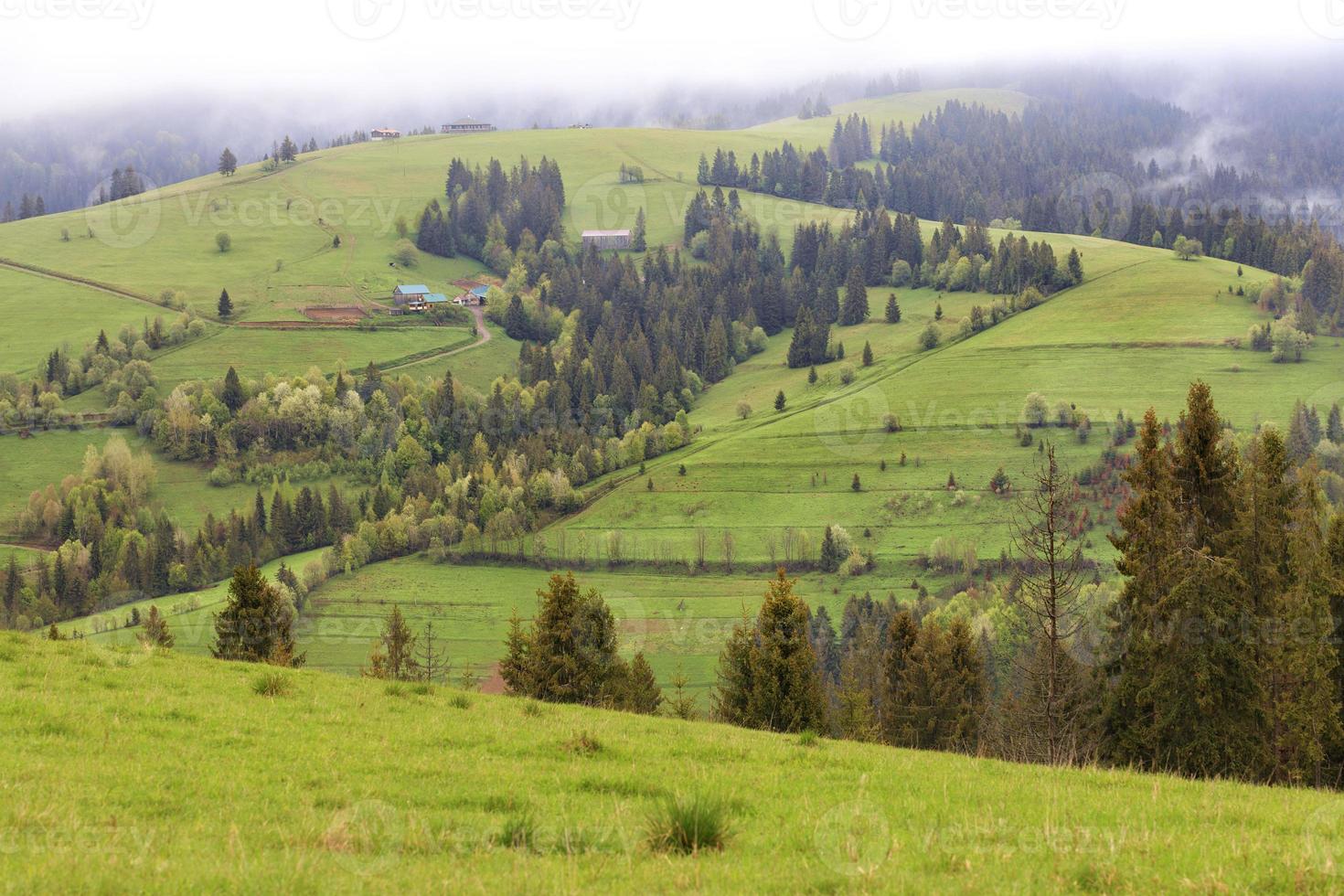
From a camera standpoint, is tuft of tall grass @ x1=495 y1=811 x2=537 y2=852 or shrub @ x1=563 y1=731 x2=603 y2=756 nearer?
tuft of tall grass @ x1=495 y1=811 x2=537 y2=852

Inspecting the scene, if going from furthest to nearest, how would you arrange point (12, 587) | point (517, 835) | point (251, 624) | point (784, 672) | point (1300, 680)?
point (12, 587)
point (251, 624)
point (784, 672)
point (1300, 680)
point (517, 835)

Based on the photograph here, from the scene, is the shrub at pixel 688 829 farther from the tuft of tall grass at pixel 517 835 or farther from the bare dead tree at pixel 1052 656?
the bare dead tree at pixel 1052 656

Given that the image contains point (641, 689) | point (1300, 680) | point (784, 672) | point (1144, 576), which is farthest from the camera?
point (641, 689)

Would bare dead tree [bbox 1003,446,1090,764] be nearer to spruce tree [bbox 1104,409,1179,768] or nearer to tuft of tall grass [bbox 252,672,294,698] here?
spruce tree [bbox 1104,409,1179,768]

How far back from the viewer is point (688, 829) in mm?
12812

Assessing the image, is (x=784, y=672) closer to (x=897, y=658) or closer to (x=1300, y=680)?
(x=897, y=658)

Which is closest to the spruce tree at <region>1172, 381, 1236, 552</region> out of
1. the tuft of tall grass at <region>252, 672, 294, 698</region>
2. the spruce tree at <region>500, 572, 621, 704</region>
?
the spruce tree at <region>500, 572, 621, 704</region>

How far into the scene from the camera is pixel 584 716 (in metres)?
25.2

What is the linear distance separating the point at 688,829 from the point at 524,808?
3186mm

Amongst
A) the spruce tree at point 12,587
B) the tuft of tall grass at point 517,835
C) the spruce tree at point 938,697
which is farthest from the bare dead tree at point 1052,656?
the spruce tree at point 12,587

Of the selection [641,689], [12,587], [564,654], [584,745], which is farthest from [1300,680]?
[12,587]

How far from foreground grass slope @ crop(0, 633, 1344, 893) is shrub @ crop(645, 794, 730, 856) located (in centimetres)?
25

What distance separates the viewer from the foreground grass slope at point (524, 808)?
11383 mm

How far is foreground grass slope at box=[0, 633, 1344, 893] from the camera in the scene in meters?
11.4
